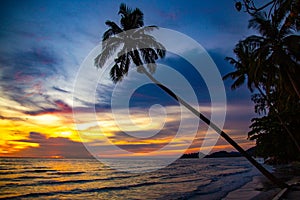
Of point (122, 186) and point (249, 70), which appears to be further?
point (122, 186)

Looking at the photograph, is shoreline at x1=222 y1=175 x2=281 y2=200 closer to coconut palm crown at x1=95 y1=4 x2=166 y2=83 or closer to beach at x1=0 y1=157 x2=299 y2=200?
beach at x1=0 y1=157 x2=299 y2=200

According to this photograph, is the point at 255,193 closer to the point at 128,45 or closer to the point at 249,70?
the point at 249,70

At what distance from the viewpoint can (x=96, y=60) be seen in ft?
48.2

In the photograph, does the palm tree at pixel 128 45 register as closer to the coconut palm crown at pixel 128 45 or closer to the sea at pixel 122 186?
the coconut palm crown at pixel 128 45

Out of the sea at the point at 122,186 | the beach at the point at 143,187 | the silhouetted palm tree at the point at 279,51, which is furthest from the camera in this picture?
the sea at the point at 122,186

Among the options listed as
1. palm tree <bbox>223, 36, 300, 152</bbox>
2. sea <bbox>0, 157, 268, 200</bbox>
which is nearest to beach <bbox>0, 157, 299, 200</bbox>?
sea <bbox>0, 157, 268, 200</bbox>

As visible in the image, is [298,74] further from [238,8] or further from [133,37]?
[238,8]

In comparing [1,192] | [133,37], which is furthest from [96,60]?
[1,192]

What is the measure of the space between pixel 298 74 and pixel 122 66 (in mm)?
9957

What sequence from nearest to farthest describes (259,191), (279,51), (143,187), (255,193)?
(279,51), (255,193), (259,191), (143,187)

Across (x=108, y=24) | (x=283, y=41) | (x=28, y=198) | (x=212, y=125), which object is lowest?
(x=28, y=198)

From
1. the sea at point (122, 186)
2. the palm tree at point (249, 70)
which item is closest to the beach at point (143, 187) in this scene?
the sea at point (122, 186)

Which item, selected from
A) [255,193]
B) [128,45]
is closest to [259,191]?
[255,193]

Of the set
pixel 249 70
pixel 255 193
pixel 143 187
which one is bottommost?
pixel 143 187
